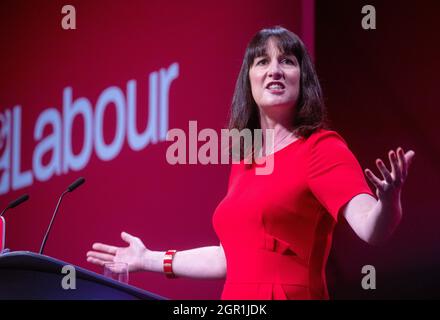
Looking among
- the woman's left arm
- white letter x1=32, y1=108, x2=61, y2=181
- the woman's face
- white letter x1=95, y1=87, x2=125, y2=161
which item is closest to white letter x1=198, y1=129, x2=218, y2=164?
white letter x1=95, y1=87, x2=125, y2=161

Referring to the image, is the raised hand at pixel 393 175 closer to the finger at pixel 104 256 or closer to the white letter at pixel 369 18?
the finger at pixel 104 256

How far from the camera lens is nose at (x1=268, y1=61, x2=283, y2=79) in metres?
1.89

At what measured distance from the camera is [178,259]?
2.07 m

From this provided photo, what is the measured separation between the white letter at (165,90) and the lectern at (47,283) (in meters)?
1.86

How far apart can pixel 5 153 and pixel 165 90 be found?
3.31 feet

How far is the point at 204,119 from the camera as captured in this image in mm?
3285

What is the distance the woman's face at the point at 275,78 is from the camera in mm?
1889

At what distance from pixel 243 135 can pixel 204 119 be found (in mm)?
1241

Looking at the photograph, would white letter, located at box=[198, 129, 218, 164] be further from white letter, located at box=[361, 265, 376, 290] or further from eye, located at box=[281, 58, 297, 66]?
eye, located at box=[281, 58, 297, 66]

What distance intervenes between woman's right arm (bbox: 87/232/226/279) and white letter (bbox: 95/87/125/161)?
1365mm

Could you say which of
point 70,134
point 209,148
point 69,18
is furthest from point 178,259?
point 69,18

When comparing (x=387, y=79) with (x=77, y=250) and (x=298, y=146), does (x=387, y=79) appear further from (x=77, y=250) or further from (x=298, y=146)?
(x=77, y=250)

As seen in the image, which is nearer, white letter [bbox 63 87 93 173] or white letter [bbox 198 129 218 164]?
white letter [bbox 198 129 218 164]
